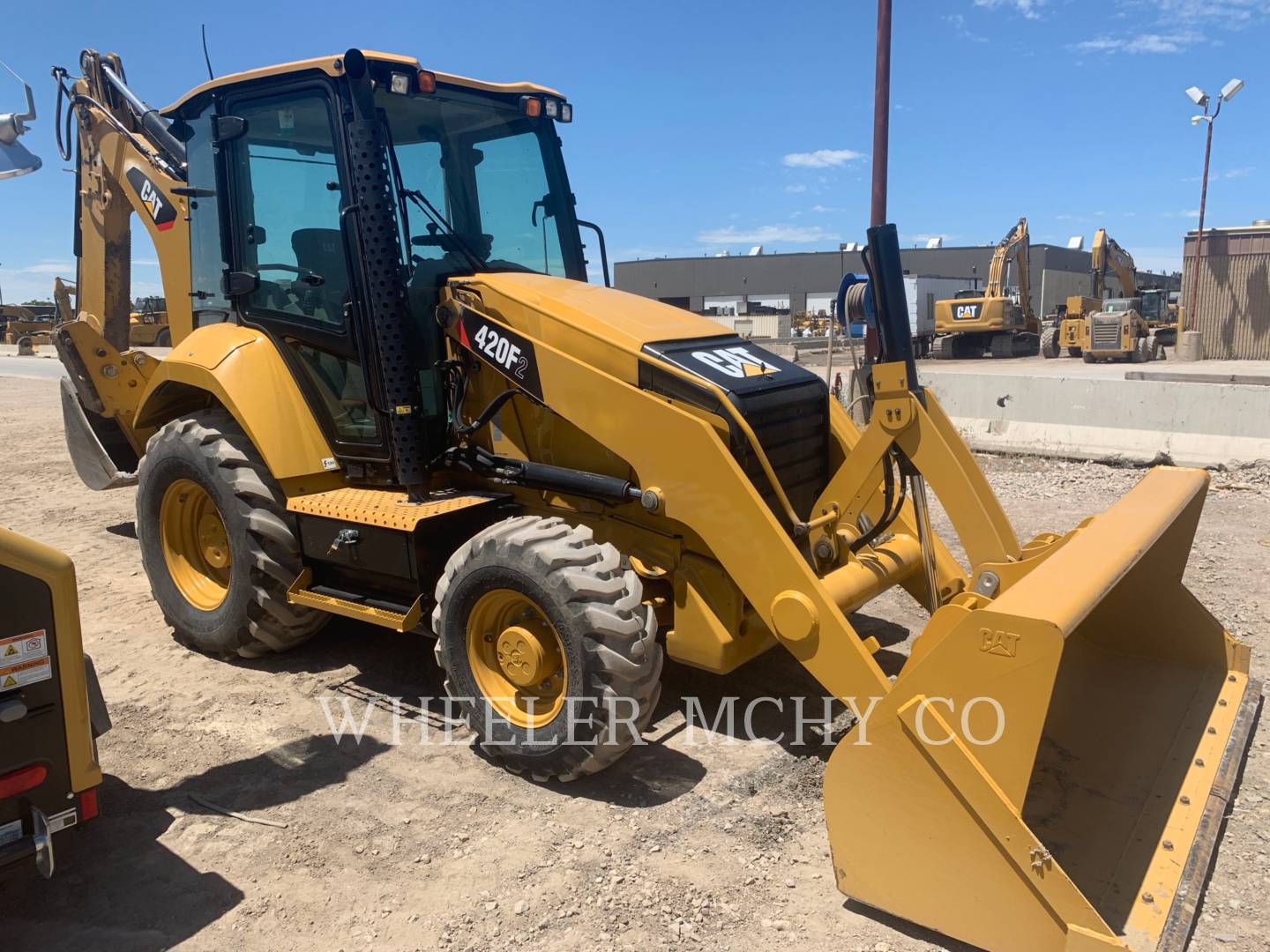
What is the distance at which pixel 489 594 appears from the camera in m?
3.92

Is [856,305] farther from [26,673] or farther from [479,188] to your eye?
[26,673]

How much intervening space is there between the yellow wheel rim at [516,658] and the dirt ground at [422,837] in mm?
304

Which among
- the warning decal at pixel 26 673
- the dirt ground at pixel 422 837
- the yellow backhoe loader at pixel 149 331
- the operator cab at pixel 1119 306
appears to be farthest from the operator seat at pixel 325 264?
the operator cab at pixel 1119 306

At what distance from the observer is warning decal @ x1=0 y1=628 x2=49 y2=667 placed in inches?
110

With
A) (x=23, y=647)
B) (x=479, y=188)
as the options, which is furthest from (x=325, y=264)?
(x=23, y=647)

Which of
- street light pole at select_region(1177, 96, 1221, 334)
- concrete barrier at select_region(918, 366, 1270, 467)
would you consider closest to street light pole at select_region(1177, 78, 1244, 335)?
street light pole at select_region(1177, 96, 1221, 334)

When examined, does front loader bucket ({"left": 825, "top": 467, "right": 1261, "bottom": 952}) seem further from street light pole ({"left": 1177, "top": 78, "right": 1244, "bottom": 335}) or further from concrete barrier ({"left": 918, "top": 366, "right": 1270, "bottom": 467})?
street light pole ({"left": 1177, "top": 78, "right": 1244, "bottom": 335})

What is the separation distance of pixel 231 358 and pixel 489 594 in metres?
2.12

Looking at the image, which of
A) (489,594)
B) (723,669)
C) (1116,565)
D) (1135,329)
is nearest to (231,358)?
(489,594)

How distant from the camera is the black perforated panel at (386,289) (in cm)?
426

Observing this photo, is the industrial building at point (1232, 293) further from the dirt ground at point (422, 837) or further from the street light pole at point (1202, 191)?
the dirt ground at point (422, 837)

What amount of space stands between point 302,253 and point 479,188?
3.18 ft

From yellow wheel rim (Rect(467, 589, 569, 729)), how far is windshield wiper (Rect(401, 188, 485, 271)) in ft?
5.89

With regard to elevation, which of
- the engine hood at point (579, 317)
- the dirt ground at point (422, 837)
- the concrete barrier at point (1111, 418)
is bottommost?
the dirt ground at point (422, 837)
